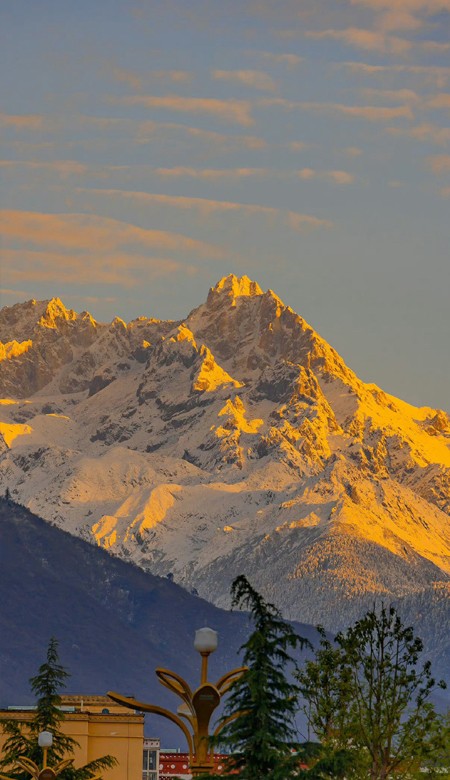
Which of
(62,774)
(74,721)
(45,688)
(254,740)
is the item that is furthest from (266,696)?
(74,721)

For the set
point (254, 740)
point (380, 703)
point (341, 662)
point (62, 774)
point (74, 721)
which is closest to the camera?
point (254, 740)

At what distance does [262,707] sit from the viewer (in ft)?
187

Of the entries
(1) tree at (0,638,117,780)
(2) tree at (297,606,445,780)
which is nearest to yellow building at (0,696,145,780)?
(2) tree at (297,606,445,780)

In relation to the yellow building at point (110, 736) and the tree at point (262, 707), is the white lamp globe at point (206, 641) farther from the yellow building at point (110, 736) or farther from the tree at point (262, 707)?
the yellow building at point (110, 736)

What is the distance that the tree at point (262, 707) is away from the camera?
2231 inches

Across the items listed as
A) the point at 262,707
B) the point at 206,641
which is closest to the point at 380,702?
the point at 262,707

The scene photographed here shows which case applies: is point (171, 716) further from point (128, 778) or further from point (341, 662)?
point (128, 778)

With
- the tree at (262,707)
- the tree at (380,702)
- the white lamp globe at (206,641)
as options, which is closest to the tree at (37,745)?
the tree at (380,702)

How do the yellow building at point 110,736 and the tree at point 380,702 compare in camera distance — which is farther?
the yellow building at point 110,736

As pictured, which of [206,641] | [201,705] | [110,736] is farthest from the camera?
[110,736]

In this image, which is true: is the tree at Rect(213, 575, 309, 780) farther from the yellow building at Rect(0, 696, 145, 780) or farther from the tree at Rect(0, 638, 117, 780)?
the yellow building at Rect(0, 696, 145, 780)

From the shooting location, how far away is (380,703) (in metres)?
86.4

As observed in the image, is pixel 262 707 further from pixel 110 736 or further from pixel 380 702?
pixel 110 736

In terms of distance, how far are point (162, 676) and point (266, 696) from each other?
3413 mm
